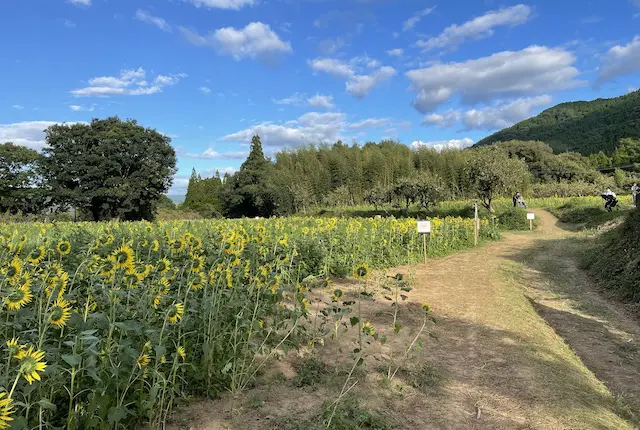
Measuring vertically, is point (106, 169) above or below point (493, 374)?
above

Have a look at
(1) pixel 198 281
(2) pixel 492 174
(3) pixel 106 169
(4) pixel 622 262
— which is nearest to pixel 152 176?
(3) pixel 106 169

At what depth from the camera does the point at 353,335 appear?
4.11 metres

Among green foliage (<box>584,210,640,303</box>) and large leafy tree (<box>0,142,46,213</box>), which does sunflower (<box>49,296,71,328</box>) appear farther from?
large leafy tree (<box>0,142,46,213</box>)

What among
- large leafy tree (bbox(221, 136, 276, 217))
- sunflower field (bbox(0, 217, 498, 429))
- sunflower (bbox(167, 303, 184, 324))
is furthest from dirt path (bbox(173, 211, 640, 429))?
large leafy tree (bbox(221, 136, 276, 217))

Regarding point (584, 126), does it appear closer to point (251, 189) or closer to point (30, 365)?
point (251, 189)

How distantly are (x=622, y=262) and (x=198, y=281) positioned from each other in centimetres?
820

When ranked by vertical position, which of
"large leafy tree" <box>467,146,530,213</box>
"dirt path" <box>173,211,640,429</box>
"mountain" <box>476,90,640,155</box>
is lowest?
"dirt path" <box>173,211,640,429</box>

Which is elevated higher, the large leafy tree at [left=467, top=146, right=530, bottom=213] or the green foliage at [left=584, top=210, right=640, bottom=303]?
the large leafy tree at [left=467, top=146, right=530, bottom=213]

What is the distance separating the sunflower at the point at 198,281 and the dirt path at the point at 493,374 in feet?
2.46

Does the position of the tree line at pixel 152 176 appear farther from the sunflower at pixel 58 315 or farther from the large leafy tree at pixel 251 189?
the sunflower at pixel 58 315

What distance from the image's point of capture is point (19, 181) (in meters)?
32.2

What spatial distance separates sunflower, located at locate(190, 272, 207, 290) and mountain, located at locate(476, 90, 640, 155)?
72.1 metres

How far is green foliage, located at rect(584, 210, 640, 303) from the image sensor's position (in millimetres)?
6562

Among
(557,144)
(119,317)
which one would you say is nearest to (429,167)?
(119,317)
